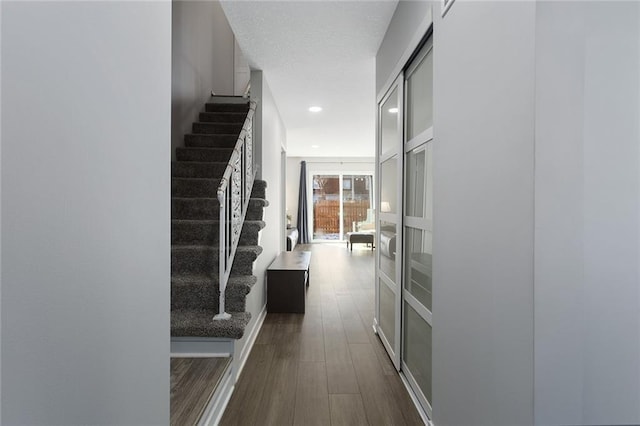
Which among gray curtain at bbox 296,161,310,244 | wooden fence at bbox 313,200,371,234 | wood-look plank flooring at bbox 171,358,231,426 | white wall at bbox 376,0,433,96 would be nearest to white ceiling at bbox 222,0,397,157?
white wall at bbox 376,0,433,96

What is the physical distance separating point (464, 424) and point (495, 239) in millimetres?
762

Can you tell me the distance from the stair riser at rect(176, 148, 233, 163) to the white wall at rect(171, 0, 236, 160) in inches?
4.3

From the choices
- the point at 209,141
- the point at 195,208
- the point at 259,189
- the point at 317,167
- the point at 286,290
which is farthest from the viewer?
the point at 317,167

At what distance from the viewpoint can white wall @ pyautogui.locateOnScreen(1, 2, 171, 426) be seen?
503 mm

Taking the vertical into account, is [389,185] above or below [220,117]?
below

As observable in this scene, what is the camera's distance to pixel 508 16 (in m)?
0.96

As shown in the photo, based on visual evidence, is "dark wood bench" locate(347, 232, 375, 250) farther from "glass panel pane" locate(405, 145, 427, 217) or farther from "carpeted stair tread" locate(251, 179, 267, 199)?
"glass panel pane" locate(405, 145, 427, 217)

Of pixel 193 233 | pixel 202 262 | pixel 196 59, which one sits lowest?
pixel 202 262

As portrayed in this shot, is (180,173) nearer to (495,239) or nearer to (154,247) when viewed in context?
(154,247)

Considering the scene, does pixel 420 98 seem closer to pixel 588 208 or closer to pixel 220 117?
pixel 588 208

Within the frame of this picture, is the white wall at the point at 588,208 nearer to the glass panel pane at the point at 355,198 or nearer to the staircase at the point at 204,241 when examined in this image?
the staircase at the point at 204,241

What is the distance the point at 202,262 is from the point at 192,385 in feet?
3.42

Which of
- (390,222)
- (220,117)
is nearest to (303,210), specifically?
(220,117)

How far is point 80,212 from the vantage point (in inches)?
25.1
